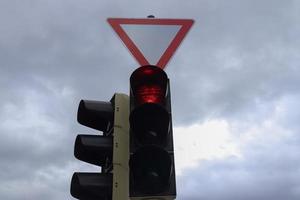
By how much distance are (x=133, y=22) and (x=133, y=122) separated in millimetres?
1100

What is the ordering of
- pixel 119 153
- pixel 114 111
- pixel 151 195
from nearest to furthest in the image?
1. pixel 151 195
2. pixel 119 153
3. pixel 114 111

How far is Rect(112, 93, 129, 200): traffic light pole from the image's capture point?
3.10 m

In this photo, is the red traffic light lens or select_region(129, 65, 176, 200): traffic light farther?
the red traffic light lens

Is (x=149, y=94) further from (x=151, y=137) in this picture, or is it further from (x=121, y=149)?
(x=121, y=149)

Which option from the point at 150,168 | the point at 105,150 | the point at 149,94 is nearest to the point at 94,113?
the point at 105,150

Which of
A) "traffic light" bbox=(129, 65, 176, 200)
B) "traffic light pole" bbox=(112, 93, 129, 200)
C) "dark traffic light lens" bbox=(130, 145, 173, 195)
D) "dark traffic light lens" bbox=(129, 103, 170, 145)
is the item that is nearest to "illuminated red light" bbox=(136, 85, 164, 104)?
"traffic light" bbox=(129, 65, 176, 200)

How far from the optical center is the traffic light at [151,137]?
2.96 metres

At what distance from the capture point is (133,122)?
3059 mm

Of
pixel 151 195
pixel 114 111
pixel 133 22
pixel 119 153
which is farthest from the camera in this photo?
pixel 133 22

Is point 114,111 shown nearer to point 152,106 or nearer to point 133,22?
point 152,106

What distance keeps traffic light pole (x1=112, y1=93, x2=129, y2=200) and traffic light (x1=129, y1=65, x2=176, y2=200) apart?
16 cm

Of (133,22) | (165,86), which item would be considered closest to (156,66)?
(165,86)

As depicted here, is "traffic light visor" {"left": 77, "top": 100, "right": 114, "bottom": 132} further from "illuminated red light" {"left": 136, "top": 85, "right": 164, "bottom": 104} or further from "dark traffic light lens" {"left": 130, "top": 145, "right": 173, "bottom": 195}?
"dark traffic light lens" {"left": 130, "top": 145, "right": 173, "bottom": 195}

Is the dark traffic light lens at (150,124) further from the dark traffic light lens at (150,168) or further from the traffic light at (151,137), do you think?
the dark traffic light lens at (150,168)
